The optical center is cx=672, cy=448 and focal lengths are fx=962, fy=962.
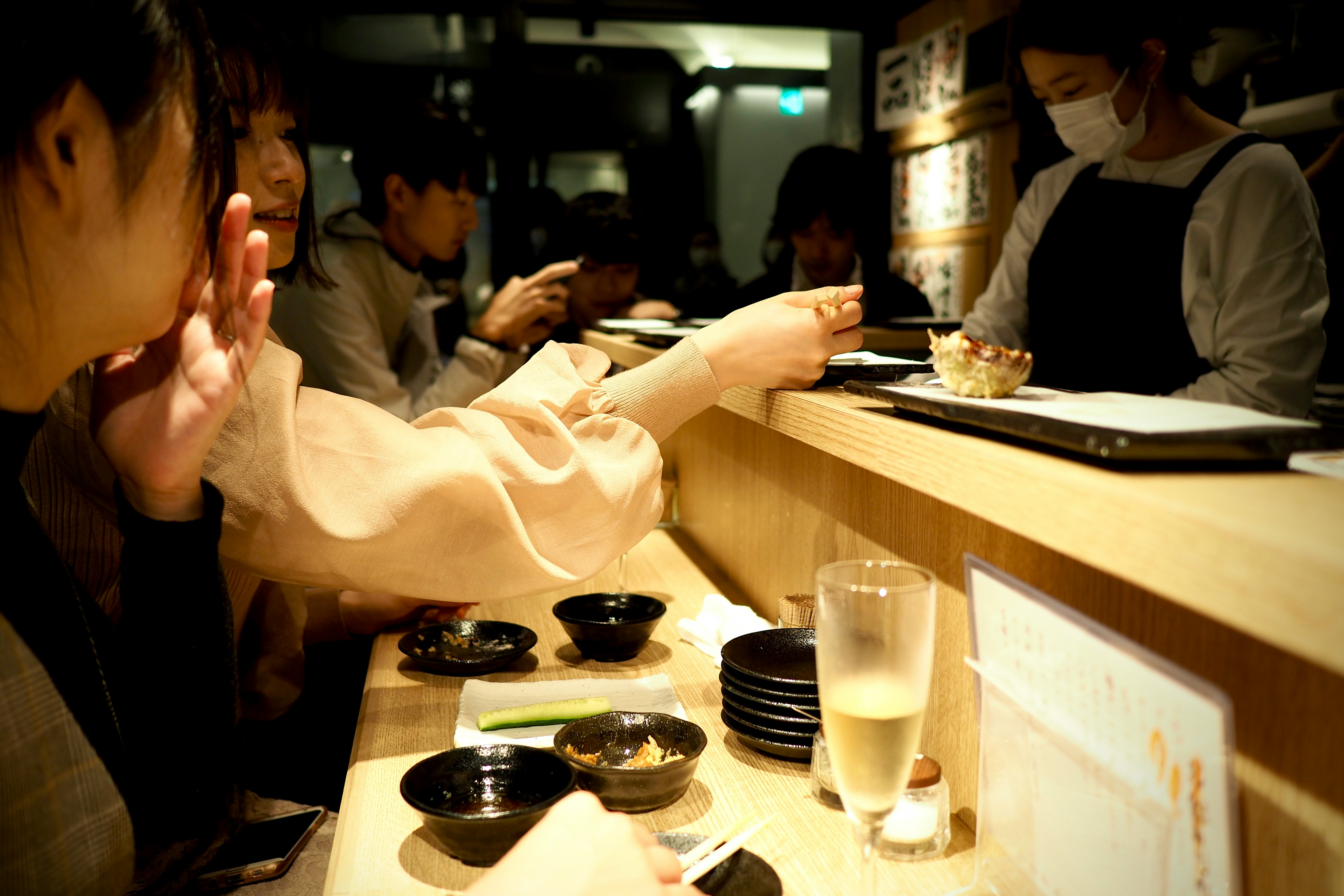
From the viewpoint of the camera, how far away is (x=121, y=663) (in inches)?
49.8

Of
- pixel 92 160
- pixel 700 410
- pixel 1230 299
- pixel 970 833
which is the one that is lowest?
pixel 970 833

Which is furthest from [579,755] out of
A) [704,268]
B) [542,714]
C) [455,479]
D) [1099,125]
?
[704,268]

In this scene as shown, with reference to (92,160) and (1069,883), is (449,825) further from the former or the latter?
(92,160)

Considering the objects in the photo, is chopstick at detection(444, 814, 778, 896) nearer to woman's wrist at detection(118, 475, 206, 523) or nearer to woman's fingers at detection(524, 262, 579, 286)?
woman's wrist at detection(118, 475, 206, 523)

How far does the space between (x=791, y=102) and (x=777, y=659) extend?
6098 millimetres

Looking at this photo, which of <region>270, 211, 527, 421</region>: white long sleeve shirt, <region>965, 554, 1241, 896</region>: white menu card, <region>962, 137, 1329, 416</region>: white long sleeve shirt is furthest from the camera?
<region>270, 211, 527, 421</region>: white long sleeve shirt

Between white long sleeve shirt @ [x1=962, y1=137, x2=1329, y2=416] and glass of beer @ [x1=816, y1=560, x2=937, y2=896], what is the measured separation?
1.69 metres

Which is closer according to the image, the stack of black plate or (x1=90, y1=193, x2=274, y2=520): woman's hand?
(x1=90, y1=193, x2=274, y2=520): woman's hand

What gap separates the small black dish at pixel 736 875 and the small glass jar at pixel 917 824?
0.14 m

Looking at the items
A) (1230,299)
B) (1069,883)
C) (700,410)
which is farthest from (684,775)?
(1230,299)

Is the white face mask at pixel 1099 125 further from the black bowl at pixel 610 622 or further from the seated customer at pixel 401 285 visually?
the seated customer at pixel 401 285

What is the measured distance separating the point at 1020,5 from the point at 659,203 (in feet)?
14.5

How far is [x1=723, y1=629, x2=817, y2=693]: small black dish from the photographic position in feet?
4.40

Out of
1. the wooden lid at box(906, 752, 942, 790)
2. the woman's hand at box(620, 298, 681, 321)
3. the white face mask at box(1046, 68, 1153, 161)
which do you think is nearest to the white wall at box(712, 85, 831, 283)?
the woman's hand at box(620, 298, 681, 321)
